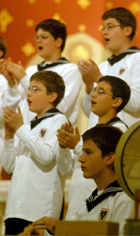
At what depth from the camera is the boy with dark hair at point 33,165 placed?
3.41 meters

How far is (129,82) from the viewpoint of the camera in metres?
3.88

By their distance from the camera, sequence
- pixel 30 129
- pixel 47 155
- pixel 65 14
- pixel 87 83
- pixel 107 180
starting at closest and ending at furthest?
pixel 107 180 < pixel 47 155 < pixel 30 129 < pixel 87 83 < pixel 65 14

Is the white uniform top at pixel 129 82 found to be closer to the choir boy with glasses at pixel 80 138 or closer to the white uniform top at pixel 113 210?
the choir boy with glasses at pixel 80 138

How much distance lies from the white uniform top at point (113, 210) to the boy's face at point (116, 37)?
5.88ft

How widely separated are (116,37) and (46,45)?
69 centimetres

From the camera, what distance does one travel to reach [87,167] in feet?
9.19

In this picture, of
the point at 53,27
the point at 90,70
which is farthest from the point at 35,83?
the point at 53,27

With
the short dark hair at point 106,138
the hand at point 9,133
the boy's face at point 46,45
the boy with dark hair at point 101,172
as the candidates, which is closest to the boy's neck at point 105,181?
the boy with dark hair at point 101,172

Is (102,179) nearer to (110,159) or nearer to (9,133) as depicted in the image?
(110,159)

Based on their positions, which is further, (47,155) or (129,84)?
(129,84)

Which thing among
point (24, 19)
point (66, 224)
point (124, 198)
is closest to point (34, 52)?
point (24, 19)

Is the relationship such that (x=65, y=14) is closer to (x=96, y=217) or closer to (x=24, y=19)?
(x=24, y=19)

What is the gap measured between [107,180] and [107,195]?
0.17m

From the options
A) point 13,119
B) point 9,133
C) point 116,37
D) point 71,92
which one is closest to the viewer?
point 13,119
